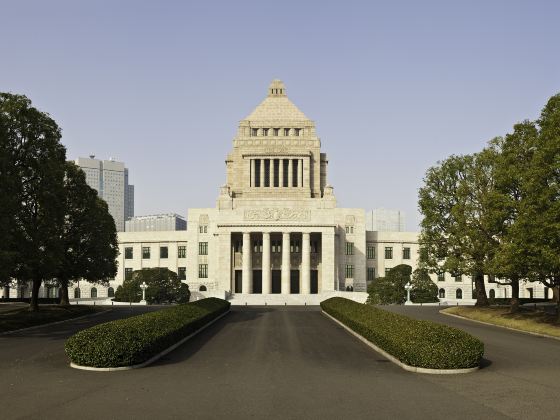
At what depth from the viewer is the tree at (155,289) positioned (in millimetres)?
86000

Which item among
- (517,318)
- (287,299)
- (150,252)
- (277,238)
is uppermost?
(277,238)

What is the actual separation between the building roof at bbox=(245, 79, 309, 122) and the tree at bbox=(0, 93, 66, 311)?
75682mm

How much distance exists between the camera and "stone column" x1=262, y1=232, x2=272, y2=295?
97.6 m

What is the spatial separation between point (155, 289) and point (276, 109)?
50.6 meters

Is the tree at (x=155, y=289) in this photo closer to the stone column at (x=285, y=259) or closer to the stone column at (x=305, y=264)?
the stone column at (x=285, y=259)

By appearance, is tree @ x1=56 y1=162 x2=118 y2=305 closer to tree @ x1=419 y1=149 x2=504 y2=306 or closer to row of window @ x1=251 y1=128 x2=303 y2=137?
tree @ x1=419 y1=149 x2=504 y2=306

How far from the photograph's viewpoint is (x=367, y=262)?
116000 millimetres

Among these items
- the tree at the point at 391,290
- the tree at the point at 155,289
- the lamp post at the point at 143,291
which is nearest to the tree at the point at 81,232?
the lamp post at the point at 143,291

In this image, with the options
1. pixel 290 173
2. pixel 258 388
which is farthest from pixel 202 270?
pixel 258 388

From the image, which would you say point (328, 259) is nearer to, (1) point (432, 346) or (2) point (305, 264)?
(2) point (305, 264)

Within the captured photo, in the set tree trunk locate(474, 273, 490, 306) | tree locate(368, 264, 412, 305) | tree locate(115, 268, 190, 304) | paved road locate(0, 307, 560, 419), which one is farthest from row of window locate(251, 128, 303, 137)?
paved road locate(0, 307, 560, 419)

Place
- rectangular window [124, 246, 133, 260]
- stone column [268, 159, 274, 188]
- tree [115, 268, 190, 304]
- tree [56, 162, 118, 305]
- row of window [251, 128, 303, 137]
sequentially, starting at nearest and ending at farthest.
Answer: tree [56, 162, 118, 305] < tree [115, 268, 190, 304] < stone column [268, 159, 274, 188] < row of window [251, 128, 303, 137] < rectangular window [124, 246, 133, 260]

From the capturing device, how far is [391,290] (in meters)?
83.0

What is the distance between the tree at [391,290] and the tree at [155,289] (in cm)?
2783
